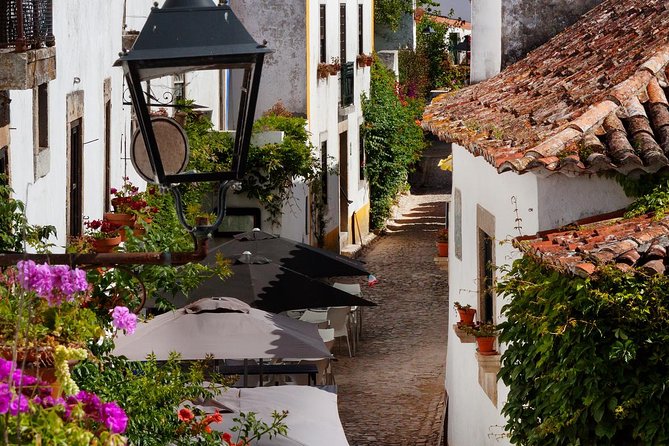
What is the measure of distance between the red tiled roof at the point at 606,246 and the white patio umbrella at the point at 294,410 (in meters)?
1.99

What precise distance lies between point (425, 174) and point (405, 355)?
65.3 feet

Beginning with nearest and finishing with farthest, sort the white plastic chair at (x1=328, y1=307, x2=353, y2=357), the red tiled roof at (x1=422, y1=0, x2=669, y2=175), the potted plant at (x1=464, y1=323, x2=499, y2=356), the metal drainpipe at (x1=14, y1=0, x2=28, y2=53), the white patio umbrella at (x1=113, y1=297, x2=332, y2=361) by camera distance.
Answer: the metal drainpipe at (x1=14, y1=0, x2=28, y2=53), the red tiled roof at (x1=422, y1=0, x2=669, y2=175), the potted plant at (x1=464, y1=323, x2=499, y2=356), the white patio umbrella at (x1=113, y1=297, x2=332, y2=361), the white plastic chair at (x1=328, y1=307, x2=353, y2=357)

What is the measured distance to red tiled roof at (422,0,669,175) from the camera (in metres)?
7.71

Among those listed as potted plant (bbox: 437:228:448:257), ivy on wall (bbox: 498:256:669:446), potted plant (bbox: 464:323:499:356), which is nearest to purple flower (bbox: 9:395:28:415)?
ivy on wall (bbox: 498:256:669:446)

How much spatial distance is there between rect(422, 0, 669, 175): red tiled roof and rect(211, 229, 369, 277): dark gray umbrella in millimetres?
3522

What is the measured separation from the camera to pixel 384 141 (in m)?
30.2

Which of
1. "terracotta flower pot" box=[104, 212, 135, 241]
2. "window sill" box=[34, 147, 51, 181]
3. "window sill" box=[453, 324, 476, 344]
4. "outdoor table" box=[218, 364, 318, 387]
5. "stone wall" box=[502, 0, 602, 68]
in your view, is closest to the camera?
"window sill" box=[34, 147, 51, 181]

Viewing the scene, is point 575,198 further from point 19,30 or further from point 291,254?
point 291,254

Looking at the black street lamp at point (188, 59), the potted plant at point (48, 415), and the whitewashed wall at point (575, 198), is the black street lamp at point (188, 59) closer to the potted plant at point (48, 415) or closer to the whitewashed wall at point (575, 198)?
Result: the potted plant at point (48, 415)

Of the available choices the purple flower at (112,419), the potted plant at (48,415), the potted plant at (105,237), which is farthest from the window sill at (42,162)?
the purple flower at (112,419)

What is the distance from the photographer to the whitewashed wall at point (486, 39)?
1320cm

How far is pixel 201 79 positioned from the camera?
1930 cm

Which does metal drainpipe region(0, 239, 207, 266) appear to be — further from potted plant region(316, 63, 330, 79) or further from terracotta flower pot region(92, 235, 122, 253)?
potted plant region(316, 63, 330, 79)

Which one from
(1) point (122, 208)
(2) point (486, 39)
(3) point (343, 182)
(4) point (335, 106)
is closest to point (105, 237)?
(1) point (122, 208)
